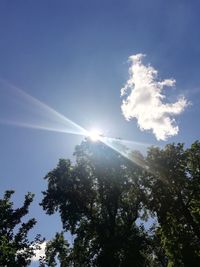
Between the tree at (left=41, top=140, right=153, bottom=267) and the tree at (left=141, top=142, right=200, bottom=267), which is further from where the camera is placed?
the tree at (left=41, top=140, right=153, bottom=267)

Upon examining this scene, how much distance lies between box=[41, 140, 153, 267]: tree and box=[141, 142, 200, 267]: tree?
12.7 feet

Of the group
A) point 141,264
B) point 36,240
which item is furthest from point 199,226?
point 36,240

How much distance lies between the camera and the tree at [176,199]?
3095 centimetres

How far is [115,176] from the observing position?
39.0 meters

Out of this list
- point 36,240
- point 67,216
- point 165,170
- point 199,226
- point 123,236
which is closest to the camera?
point 199,226

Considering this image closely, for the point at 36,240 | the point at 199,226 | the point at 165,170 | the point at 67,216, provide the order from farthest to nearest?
the point at 36,240, the point at 67,216, the point at 165,170, the point at 199,226

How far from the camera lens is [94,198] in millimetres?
39500

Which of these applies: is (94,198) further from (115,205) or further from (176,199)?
(176,199)

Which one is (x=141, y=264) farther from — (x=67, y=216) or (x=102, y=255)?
(x=67, y=216)

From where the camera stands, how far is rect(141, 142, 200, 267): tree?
102ft

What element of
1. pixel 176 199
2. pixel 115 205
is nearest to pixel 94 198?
pixel 115 205

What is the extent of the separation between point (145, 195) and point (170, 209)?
495cm

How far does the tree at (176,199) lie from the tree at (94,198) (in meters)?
3.87

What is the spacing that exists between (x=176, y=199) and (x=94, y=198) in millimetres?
9986
